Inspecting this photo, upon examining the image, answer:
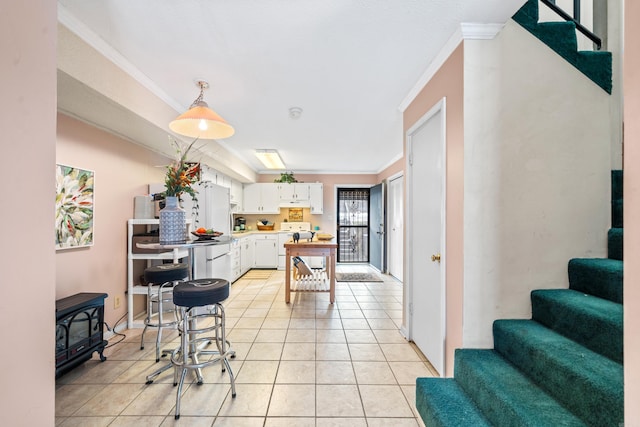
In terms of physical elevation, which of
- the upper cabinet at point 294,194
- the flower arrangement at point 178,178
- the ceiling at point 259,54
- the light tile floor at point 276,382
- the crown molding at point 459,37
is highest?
the ceiling at point 259,54

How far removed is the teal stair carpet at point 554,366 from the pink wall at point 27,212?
5.59ft

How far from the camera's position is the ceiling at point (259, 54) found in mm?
1520

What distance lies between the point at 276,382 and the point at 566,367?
1.77 m

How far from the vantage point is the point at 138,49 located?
1.87 m

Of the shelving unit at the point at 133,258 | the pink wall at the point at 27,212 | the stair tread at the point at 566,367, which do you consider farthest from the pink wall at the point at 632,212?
the shelving unit at the point at 133,258

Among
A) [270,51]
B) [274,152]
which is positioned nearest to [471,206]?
[270,51]

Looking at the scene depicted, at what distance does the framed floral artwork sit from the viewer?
2215 mm

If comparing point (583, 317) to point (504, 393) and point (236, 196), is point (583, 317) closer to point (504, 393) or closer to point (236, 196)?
point (504, 393)

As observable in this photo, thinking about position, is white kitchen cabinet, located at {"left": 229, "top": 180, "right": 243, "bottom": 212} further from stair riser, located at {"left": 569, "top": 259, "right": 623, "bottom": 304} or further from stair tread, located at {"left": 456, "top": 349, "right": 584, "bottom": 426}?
stair riser, located at {"left": 569, "top": 259, "right": 623, "bottom": 304}

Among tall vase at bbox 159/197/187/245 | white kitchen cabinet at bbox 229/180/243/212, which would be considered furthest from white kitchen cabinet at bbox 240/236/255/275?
tall vase at bbox 159/197/187/245

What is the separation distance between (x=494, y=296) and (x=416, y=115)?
5.41 ft

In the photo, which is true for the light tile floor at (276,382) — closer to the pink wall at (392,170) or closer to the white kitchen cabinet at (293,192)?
the pink wall at (392,170)

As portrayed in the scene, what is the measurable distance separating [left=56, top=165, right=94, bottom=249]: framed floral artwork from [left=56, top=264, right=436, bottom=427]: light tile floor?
3.56 ft

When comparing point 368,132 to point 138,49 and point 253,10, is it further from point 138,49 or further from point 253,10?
point 138,49
